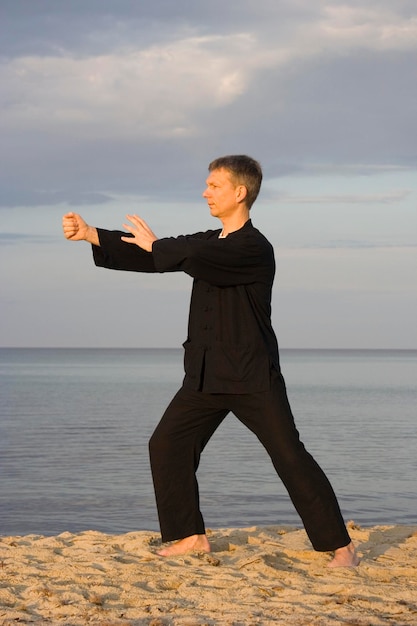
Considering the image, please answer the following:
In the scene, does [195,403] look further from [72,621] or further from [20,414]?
[20,414]

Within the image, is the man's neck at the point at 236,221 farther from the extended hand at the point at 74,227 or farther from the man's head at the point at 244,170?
the extended hand at the point at 74,227

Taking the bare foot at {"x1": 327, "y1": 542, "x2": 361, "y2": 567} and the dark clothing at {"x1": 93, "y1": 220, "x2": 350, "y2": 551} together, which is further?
the bare foot at {"x1": 327, "y1": 542, "x2": 361, "y2": 567}

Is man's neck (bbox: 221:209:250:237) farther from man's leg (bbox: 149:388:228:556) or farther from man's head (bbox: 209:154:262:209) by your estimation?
man's leg (bbox: 149:388:228:556)

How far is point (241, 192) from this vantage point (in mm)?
5125

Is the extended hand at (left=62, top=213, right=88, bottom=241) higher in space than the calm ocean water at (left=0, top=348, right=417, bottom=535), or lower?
higher

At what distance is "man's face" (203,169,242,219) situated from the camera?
5.11m

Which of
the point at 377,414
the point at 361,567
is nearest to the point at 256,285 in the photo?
the point at 361,567

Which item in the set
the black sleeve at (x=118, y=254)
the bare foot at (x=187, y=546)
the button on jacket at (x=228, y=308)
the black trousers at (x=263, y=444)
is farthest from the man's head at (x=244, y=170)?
the bare foot at (x=187, y=546)

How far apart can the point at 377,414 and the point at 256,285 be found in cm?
1832

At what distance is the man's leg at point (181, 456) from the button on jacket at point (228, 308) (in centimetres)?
15

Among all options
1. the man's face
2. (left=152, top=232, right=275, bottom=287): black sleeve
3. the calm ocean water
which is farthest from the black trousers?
the calm ocean water

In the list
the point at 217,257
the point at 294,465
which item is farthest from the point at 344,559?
the point at 217,257

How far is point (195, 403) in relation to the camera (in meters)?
5.22

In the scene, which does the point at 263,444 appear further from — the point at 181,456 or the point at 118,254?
the point at 118,254
